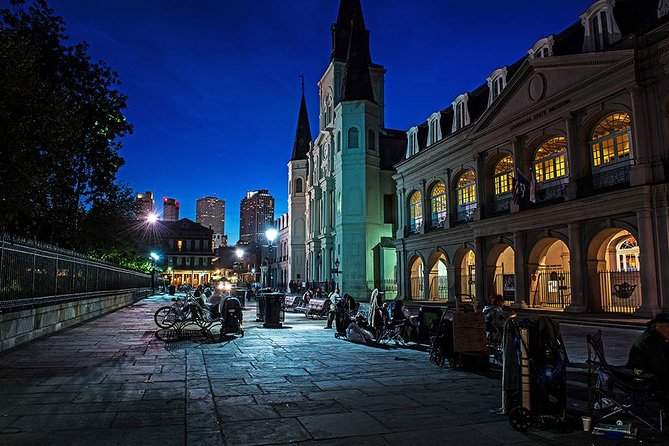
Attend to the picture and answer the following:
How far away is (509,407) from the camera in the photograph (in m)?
6.19

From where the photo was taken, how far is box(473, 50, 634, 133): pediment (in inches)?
782

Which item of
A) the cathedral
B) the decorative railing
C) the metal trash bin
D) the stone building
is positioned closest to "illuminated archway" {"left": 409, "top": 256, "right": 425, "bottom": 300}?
the stone building

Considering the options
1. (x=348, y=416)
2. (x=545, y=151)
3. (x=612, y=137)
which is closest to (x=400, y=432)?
(x=348, y=416)

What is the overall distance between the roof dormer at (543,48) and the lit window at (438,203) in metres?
10.4

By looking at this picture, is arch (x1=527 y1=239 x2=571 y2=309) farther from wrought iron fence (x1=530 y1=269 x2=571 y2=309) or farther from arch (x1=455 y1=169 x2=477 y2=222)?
arch (x1=455 y1=169 x2=477 y2=222)

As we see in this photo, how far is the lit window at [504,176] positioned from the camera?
27.4 m

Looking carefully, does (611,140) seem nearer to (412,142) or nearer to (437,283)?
(437,283)

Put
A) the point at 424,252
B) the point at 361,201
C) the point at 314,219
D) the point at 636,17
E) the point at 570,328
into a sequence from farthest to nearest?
the point at 314,219 < the point at 361,201 < the point at 424,252 < the point at 636,17 < the point at 570,328

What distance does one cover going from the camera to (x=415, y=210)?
Result: 37.7 m

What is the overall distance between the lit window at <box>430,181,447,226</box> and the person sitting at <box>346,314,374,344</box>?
19.9 m

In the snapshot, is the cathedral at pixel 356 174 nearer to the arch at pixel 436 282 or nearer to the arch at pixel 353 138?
the arch at pixel 353 138

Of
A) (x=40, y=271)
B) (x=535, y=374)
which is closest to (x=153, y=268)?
(x=40, y=271)

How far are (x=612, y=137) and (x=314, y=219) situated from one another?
35.1 m

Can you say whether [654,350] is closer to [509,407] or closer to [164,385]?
[509,407]
